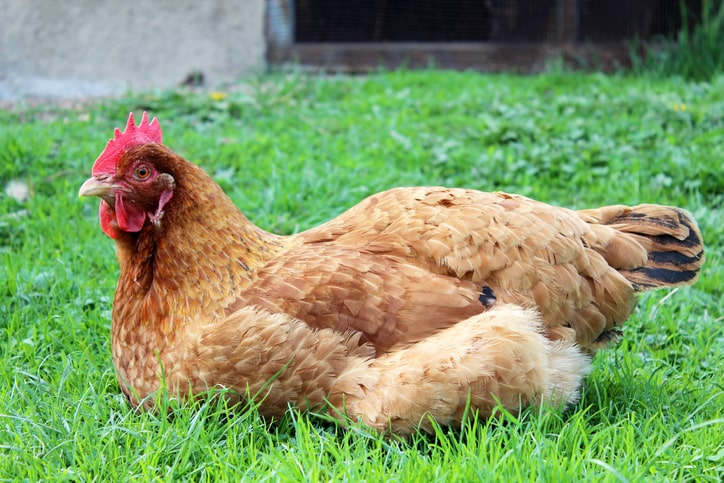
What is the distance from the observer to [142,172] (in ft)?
8.30

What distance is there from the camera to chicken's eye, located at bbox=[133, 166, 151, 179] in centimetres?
252

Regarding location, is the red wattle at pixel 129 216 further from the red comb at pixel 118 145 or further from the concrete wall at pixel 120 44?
the concrete wall at pixel 120 44

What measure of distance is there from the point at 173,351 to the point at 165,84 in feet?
19.3

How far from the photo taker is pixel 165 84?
7.73 m

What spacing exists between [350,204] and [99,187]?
2.13 m

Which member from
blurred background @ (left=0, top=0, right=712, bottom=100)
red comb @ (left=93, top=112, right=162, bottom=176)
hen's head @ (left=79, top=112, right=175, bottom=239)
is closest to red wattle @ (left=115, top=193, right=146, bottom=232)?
hen's head @ (left=79, top=112, right=175, bottom=239)

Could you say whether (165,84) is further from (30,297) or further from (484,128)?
(30,297)

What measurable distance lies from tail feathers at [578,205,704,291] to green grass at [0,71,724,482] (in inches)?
14.2

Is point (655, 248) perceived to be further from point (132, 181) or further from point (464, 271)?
point (132, 181)

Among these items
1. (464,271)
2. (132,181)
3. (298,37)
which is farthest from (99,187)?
(298,37)

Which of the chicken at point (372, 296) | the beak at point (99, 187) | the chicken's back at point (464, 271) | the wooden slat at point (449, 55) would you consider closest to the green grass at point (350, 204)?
the chicken at point (372, 296)

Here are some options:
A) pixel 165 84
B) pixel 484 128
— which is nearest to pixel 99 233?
pixel 484 128

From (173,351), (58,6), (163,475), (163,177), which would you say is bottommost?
(163,475)

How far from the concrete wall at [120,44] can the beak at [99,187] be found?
16.4 ft
